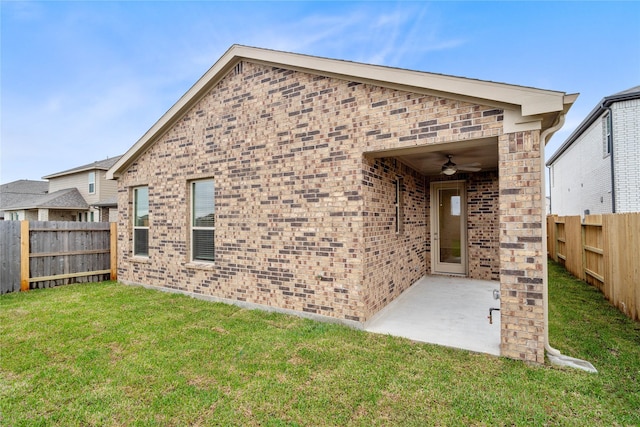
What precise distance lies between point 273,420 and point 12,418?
2331mm

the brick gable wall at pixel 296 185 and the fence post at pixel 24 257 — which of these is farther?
the fence post at pixel 24 257

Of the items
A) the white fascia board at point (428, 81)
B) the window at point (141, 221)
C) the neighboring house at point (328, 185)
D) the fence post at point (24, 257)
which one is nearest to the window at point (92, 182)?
the fence post at point (24, 257)

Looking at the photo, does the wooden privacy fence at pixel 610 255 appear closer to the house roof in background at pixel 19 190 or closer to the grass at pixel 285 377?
the grass at pixel 285 377

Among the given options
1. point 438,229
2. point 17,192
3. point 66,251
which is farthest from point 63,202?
point 438,229

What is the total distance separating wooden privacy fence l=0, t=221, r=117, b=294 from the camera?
7230 millimetres

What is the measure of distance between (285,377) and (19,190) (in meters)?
37.7

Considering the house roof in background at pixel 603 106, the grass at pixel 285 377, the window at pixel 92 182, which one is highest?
the house roof in background at pixel 603 106

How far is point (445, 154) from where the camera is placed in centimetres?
580

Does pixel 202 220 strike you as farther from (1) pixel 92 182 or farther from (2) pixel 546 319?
(1) pixel 92 182

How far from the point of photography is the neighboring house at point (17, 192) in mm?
23798

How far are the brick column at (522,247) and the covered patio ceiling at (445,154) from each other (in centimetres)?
43

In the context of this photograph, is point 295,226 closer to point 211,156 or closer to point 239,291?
point 239,291

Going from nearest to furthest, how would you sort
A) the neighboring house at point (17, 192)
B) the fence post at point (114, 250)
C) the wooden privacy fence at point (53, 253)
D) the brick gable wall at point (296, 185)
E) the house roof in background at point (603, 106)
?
the brick gable wall at point (296, 185) < the wooden privacy fence at point (53, 253) < the fence post at point (114, 250) < the house roof in background at point (603, 106) < the neighboring house at point (17, 192)

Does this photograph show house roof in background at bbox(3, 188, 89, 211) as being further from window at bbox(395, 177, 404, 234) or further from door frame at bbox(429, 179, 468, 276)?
door frame at bbox(429, 179, 468, 276)
